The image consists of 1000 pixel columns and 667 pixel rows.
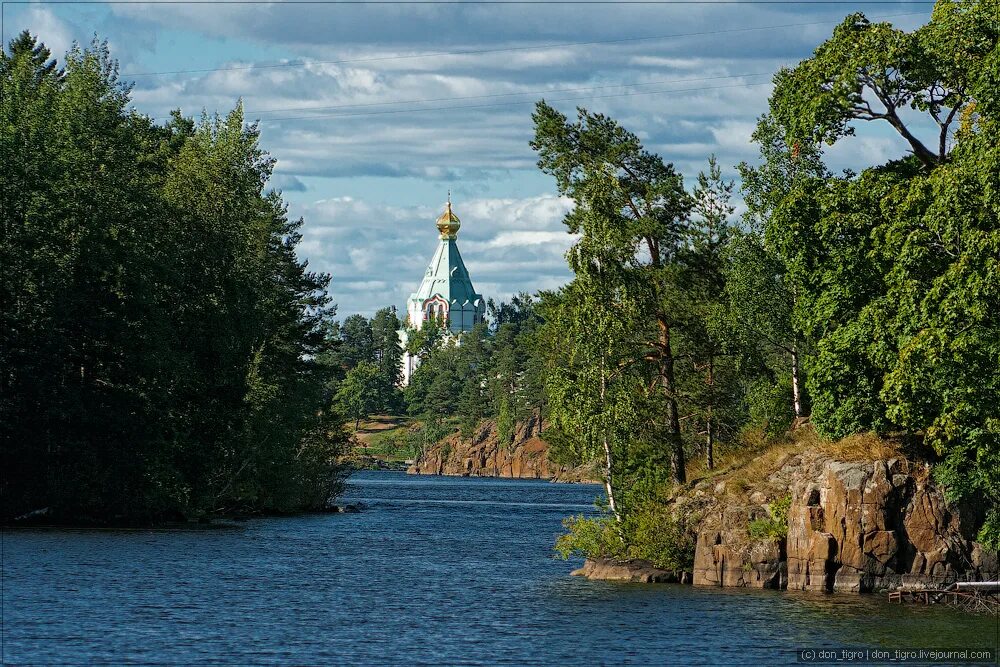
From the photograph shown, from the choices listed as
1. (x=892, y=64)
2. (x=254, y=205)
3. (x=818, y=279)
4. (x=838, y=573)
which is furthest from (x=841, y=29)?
(x=254, y=205)

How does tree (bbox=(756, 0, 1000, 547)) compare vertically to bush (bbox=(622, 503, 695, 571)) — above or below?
above

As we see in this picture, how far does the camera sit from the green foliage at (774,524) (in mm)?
40250

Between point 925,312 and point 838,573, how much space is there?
27.3 ft

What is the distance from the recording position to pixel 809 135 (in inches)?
1560

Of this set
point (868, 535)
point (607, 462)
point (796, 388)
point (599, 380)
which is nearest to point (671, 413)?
point (607, 462)

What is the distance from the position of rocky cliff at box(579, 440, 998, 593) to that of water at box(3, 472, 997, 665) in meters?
1.17

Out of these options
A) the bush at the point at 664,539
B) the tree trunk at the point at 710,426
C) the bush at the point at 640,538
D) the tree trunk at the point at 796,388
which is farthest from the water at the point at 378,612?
the tree trunk at the point at 796,388

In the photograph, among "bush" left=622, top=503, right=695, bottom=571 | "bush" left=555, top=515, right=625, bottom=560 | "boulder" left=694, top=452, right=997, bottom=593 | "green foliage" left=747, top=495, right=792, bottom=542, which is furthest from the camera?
"bush" left=555, top=515, right=625, bottom=560

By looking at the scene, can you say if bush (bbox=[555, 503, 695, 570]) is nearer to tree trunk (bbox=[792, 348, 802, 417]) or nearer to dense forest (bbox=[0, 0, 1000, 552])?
dense forest (bbox=[0, 0, 1000, 552])

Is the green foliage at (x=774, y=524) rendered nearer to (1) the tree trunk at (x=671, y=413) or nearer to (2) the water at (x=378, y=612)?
(2) the water at (x=378, y=612)

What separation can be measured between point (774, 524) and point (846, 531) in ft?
8.68

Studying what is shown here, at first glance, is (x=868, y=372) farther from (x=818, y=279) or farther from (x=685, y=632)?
(x=685, y=632)

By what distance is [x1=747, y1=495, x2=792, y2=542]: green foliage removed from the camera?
1585 inches

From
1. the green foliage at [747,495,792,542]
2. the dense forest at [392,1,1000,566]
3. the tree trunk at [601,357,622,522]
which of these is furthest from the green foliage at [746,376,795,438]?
the green foliage at [747,495,792,542]
